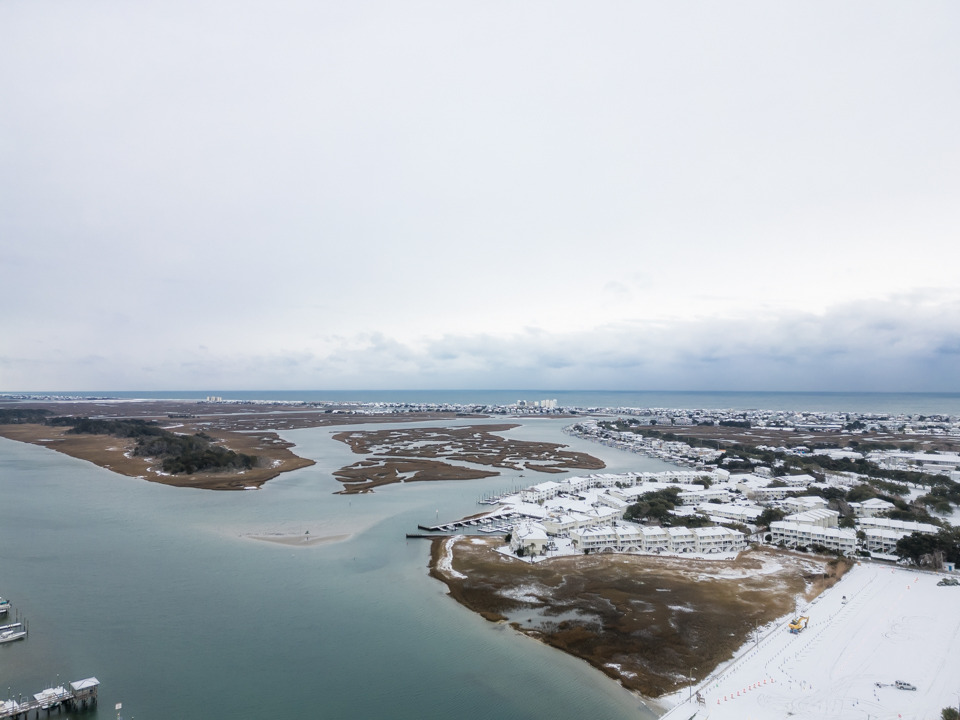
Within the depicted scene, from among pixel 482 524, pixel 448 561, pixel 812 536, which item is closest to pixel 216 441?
pixel 482 524

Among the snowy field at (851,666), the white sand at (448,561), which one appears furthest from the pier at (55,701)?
the snowy field at (851,666)

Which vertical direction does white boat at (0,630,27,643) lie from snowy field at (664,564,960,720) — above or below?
above

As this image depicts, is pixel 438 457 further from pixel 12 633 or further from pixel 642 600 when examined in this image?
pixel 12 633

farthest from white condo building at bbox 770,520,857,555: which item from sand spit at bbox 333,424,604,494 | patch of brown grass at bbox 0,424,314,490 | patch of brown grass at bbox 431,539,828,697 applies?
patch of brown grass at bbox 0,424,314,490

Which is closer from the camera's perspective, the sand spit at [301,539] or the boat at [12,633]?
the boat at [12,633]

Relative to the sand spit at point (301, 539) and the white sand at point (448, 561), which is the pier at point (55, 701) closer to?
the white sand at point (448, 561)

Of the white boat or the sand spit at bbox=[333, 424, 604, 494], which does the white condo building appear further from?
the white boat

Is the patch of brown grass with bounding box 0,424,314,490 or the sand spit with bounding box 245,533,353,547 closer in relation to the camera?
the sand spit with bounding box 245,533,353,547

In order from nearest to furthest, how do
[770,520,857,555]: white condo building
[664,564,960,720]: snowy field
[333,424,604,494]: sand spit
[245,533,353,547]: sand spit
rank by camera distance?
1. [664,564,960,720]: snowy field
2. [770,520,857,555]: white condo building
3. [245,533,353,547]: sand spit
4. [333,424,604,494]: sand spit
